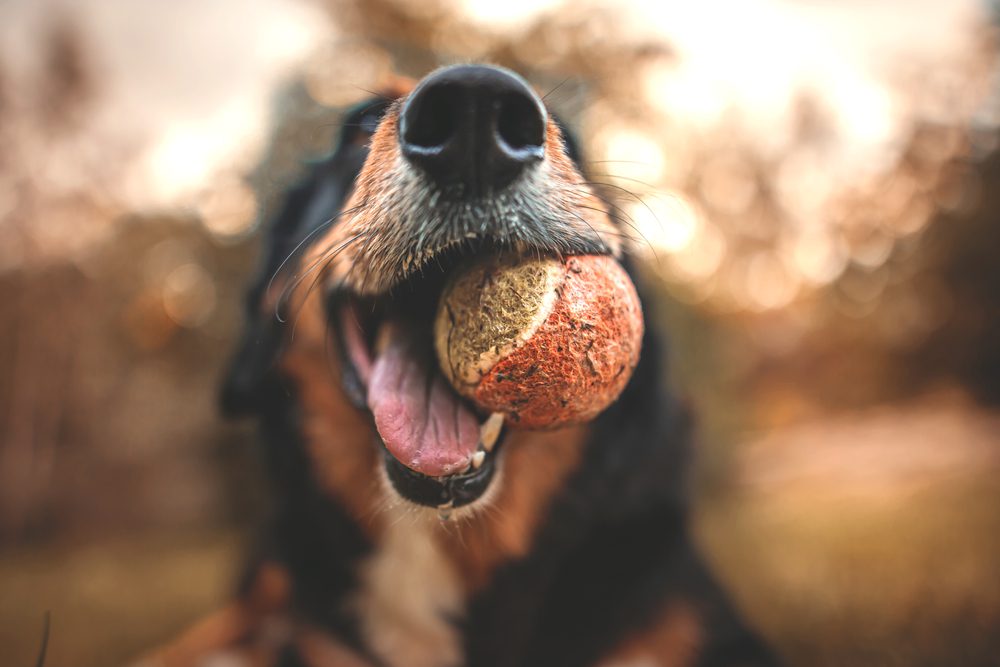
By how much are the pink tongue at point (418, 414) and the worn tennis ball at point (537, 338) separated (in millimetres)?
112

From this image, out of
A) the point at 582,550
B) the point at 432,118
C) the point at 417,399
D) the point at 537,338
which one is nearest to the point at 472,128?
the point at 432,118

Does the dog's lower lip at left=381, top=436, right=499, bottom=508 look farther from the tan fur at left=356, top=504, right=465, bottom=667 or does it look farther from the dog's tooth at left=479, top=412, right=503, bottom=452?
the tan fur at left=356, top=504, right=465, bottom=667

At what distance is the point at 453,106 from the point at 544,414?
0.71m

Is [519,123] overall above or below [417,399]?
above

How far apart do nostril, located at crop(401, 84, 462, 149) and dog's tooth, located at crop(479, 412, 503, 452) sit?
68 centimetres

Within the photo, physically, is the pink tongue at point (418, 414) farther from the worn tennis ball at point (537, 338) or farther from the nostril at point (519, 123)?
the nostril at point (519, 123)

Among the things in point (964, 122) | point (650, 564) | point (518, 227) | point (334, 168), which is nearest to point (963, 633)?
point (650, 564)

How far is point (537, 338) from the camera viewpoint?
1371mm

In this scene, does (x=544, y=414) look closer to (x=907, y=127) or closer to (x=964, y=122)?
(x=907, y=127)

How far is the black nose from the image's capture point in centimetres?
126

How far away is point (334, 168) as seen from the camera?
2.33 metres

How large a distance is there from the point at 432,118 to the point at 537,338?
535 mm

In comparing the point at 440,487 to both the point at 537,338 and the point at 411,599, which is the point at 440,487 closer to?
the point at 537,338

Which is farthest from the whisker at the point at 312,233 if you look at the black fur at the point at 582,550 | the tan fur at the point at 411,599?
the tan fur at the point at 411,599
